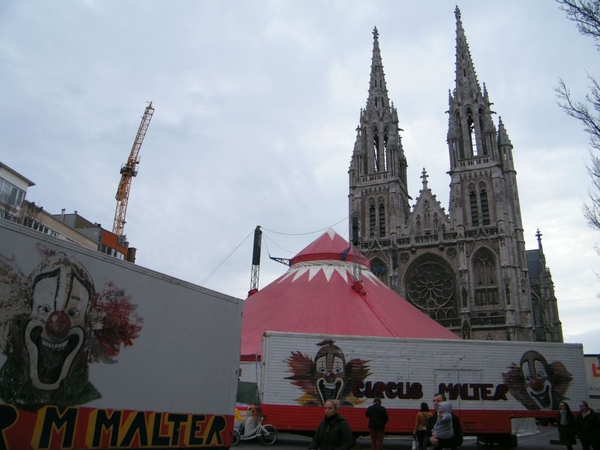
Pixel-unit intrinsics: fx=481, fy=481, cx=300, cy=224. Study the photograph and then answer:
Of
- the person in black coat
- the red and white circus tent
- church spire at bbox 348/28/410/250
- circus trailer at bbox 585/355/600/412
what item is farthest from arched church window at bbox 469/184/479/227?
the person in black coat

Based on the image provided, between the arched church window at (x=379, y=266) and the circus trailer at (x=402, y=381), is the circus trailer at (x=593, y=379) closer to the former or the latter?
the circus trailer at (x=402, y=381)

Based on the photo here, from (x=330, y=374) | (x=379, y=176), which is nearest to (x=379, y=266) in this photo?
(x=379, y=176)

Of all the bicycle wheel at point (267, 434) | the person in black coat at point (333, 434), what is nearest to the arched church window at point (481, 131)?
the bicycle wheel at point (267, 434)

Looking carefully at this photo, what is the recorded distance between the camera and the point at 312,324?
18.1 m

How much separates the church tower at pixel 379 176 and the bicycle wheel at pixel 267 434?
2887cm

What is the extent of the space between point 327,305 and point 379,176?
27692mm

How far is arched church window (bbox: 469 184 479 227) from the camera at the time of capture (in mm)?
40406

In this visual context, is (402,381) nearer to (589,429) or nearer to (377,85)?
(589,429)

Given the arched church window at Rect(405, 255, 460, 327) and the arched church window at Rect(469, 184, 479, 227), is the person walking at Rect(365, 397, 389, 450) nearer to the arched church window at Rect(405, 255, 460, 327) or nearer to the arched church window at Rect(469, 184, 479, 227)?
the arched church window at Rect(405, 255, 460, 327)

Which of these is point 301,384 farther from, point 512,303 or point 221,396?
point 512,303

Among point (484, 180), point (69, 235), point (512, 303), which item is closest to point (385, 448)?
point (512, 303)

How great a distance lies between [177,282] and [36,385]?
96.2 inches

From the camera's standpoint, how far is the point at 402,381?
12898 mm

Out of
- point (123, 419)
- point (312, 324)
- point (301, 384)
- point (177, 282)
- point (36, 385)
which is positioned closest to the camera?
point (36, 385)
